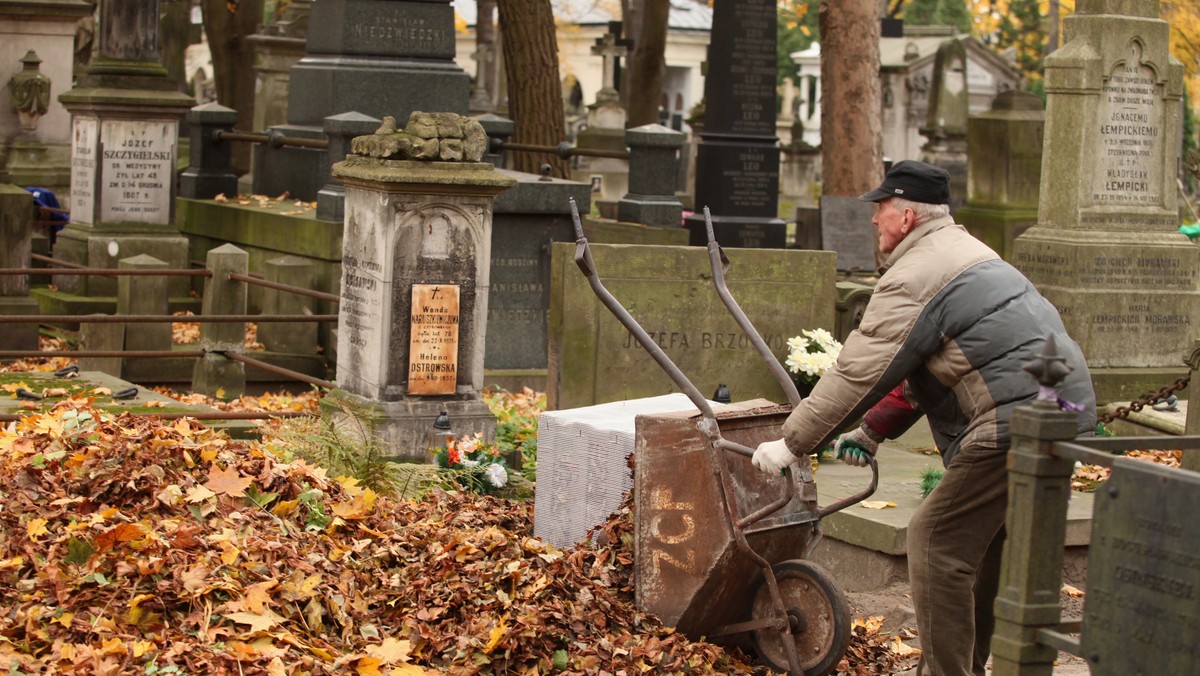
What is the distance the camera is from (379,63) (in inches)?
593

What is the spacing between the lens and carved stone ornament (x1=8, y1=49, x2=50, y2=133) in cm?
1905

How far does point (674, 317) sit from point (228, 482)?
13.5 ft

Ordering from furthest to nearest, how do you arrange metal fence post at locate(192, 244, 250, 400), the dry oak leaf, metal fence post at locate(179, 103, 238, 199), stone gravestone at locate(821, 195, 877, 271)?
stone gravestone at locate(821, 195, 877, 271) → metal fence post at locate(179, 103, 238, 199) → metal fence post at locate(192, 244, 250, 400) → the dry oak leaf

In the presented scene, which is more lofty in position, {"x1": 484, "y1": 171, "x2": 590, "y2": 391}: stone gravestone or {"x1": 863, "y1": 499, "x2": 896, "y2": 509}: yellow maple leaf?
{"x1": 484, "y1": 171, "x2": 590, "y2": 391}: stone gravestone

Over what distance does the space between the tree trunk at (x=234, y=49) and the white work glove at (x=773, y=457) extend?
18994 millimetres

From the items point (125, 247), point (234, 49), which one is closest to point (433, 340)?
point (125, 247)

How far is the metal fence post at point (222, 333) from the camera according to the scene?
11734 mm

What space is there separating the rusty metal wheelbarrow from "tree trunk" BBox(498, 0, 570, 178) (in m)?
12.5

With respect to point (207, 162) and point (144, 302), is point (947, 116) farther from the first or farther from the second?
point (144, 302)

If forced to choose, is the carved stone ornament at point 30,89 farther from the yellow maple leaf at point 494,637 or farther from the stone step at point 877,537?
the yellow maple leaf at point 494,637

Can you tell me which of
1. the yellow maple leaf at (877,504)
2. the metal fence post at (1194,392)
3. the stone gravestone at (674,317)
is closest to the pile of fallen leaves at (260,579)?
the yellow maple leaf at (877,504)

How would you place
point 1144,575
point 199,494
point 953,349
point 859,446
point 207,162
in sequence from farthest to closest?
point 207,162, point 199,494, point 859,446, point 953,349, point 1144,575

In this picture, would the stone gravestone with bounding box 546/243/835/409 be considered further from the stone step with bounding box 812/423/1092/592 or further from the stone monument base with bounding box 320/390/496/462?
the stone step with bounding box 812/423/1092/592

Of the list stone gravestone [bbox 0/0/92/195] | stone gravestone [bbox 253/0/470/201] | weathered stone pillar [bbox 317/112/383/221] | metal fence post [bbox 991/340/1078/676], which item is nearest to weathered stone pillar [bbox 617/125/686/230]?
stone gravestone [bbox 253/0/470/201]
